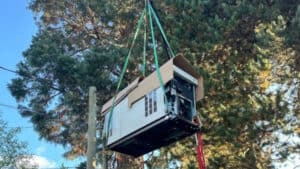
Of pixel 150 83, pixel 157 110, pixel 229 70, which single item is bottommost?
pixel 157 110

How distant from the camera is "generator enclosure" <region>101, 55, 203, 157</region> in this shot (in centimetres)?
295

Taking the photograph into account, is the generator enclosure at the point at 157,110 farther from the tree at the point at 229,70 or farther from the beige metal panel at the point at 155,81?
the tree at the point at 229,70

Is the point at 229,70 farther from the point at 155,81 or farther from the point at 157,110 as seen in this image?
the point at 157,110

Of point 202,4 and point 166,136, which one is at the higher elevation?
point 202,4

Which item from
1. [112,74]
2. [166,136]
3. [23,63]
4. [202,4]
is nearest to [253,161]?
[202,4]

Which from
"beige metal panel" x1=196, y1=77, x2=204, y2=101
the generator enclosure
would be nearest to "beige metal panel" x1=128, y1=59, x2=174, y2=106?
the generator enclosure

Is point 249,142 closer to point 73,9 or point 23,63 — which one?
point 23,63

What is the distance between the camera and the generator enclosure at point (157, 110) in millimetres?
2947

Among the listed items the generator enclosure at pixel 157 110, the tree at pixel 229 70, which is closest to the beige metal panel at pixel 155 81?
the generator enclosure at pixel 157 110

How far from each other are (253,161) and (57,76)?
519cm

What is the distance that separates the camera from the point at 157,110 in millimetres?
2936

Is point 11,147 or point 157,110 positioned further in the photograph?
point 11,147

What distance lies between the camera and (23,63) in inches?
400

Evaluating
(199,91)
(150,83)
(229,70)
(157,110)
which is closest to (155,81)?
(150,83)
